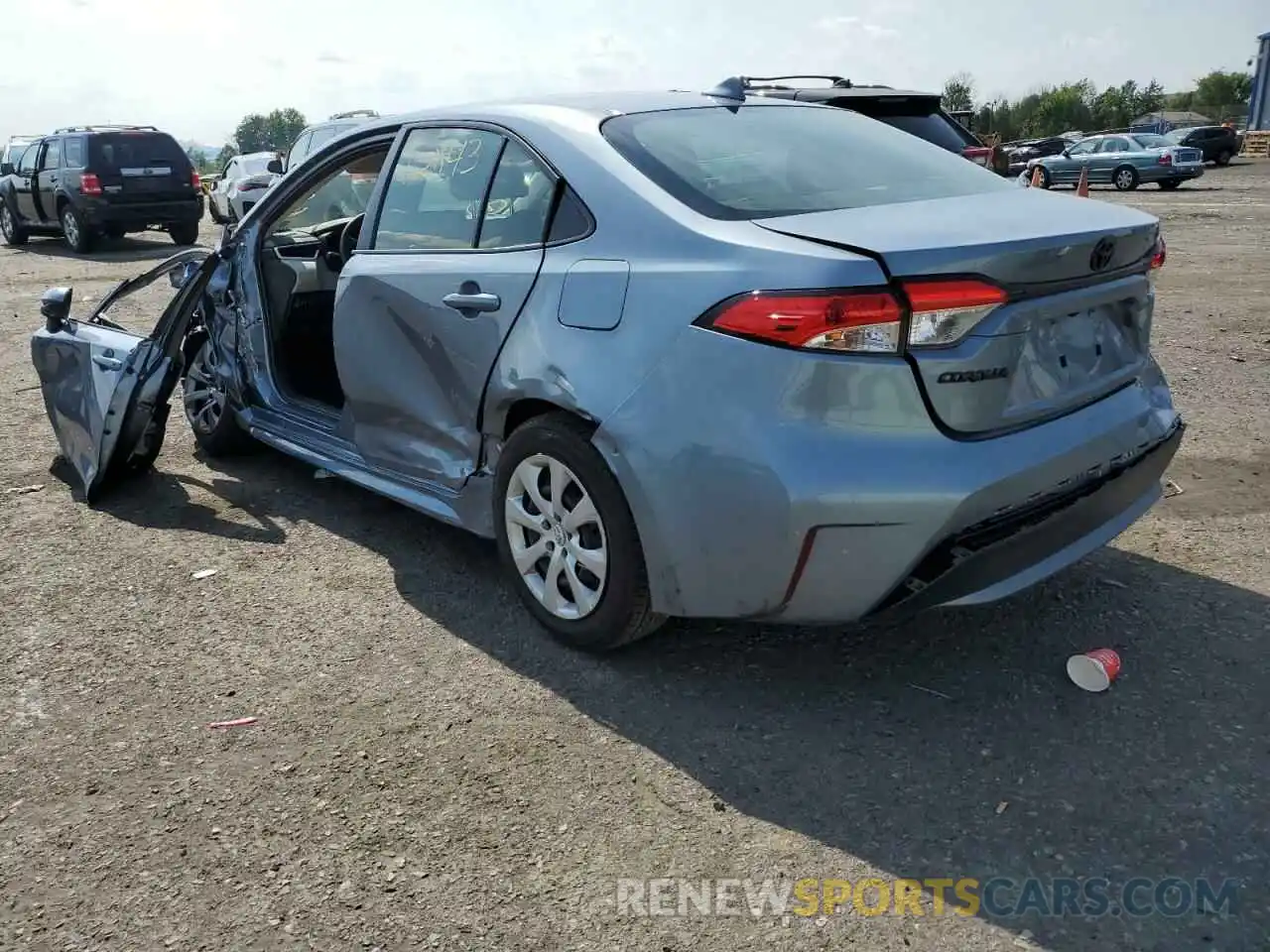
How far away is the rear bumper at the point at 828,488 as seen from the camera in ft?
8.53

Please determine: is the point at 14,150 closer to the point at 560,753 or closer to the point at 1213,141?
the point at 560,753

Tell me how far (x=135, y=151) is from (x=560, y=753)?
16494mm

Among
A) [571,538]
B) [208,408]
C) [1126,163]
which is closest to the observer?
[571,538]

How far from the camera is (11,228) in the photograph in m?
18.5

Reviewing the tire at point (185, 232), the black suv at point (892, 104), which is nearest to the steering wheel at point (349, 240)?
the black suv at point (892, 104)

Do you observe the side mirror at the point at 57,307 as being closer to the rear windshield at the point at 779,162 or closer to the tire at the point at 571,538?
the tire at the point at 571,538

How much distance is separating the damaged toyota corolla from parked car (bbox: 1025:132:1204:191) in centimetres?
2322

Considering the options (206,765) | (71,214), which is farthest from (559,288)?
(71,214)

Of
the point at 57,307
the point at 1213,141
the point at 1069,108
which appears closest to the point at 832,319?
the point at 57,307


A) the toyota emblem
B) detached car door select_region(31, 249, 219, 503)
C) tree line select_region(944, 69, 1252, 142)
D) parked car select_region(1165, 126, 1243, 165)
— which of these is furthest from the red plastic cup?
tree line select_region(944, 69, 1252, 142)

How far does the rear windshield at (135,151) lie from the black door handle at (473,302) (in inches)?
595

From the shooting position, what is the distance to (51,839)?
8.61 feet

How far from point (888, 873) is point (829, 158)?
6.92 ft

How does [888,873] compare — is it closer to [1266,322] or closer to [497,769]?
[497,769]
